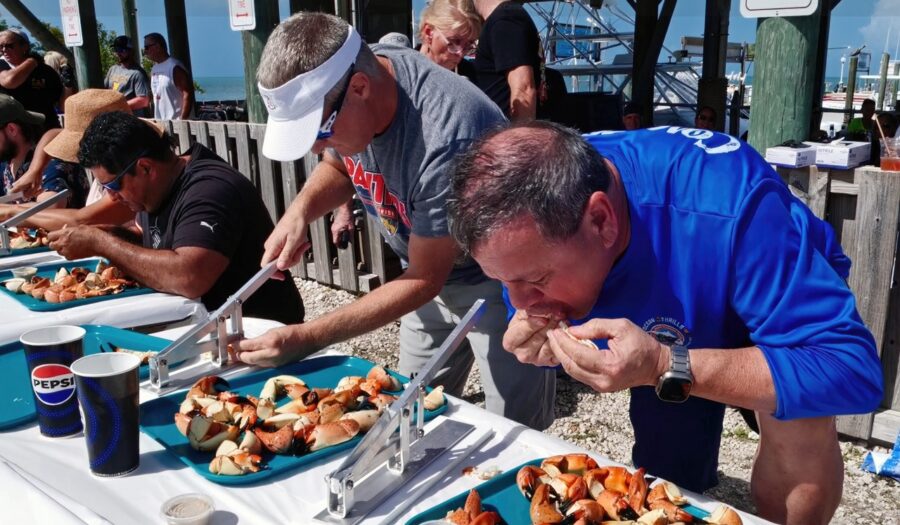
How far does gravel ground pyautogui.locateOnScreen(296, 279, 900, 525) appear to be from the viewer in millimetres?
2794

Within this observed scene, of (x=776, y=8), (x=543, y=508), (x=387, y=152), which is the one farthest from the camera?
(x=776, y=8)

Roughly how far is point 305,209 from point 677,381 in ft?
4.82

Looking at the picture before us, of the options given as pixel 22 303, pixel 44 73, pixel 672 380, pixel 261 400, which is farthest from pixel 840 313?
pixel 44 73

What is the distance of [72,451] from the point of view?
4.90ft

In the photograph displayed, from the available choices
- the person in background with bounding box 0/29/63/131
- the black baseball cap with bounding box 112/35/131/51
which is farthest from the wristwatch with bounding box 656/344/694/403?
the black baseball cap with bounding box 112/35/131/51

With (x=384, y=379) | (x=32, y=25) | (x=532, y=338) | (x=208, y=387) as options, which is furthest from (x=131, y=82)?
(x=532, y=338)

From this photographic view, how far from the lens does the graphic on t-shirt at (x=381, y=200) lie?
220cm

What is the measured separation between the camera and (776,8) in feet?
10.6

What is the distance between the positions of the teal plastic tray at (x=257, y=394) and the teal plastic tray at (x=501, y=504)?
0.30 meters

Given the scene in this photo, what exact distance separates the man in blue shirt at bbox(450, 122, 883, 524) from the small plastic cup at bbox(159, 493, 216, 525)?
622mm

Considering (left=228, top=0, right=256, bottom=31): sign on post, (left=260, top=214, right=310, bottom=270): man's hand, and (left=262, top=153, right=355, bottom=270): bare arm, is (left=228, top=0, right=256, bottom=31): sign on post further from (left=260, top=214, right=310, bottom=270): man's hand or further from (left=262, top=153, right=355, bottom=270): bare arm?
(left=260, top=214, right=310, bottom=270): man's hand

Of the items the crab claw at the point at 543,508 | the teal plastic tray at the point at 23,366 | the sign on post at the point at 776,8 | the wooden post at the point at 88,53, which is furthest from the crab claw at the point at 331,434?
the wooden post at the point at 88,53

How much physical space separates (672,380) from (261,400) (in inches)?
34.5

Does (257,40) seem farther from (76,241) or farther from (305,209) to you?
(305,209)
